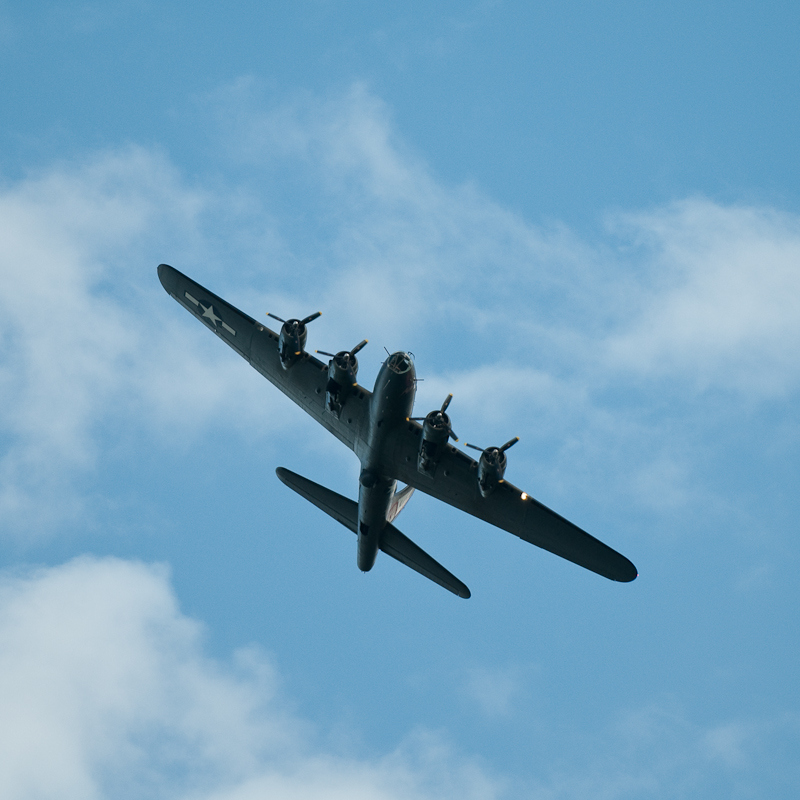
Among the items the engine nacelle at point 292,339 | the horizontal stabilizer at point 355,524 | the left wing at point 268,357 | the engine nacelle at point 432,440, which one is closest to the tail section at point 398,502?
the horizontal stabilizer at point 355,524

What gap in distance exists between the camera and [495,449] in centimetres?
3734

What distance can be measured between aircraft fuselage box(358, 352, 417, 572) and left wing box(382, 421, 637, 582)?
2.85 ft

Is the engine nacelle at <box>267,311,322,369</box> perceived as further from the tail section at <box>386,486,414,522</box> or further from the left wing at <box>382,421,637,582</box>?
the tail section at <box>386,486,414,522</box>

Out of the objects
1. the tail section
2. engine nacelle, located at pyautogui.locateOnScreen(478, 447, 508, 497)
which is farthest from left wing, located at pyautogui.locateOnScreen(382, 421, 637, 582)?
the tail section

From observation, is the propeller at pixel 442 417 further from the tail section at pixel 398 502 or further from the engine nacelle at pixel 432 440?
the tail section at pixel 398 502

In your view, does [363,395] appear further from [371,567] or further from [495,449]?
[371,567]

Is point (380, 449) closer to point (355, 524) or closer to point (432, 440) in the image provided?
point (432, 440)

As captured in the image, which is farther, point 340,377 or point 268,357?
point 268,357

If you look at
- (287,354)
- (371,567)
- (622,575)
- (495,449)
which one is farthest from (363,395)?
(622,575)

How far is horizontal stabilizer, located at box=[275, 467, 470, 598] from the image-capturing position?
140 feet

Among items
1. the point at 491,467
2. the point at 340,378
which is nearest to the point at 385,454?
the point at 340,378

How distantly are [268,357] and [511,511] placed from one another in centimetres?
1367

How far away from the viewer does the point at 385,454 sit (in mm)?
39688

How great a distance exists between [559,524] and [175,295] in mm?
22032
